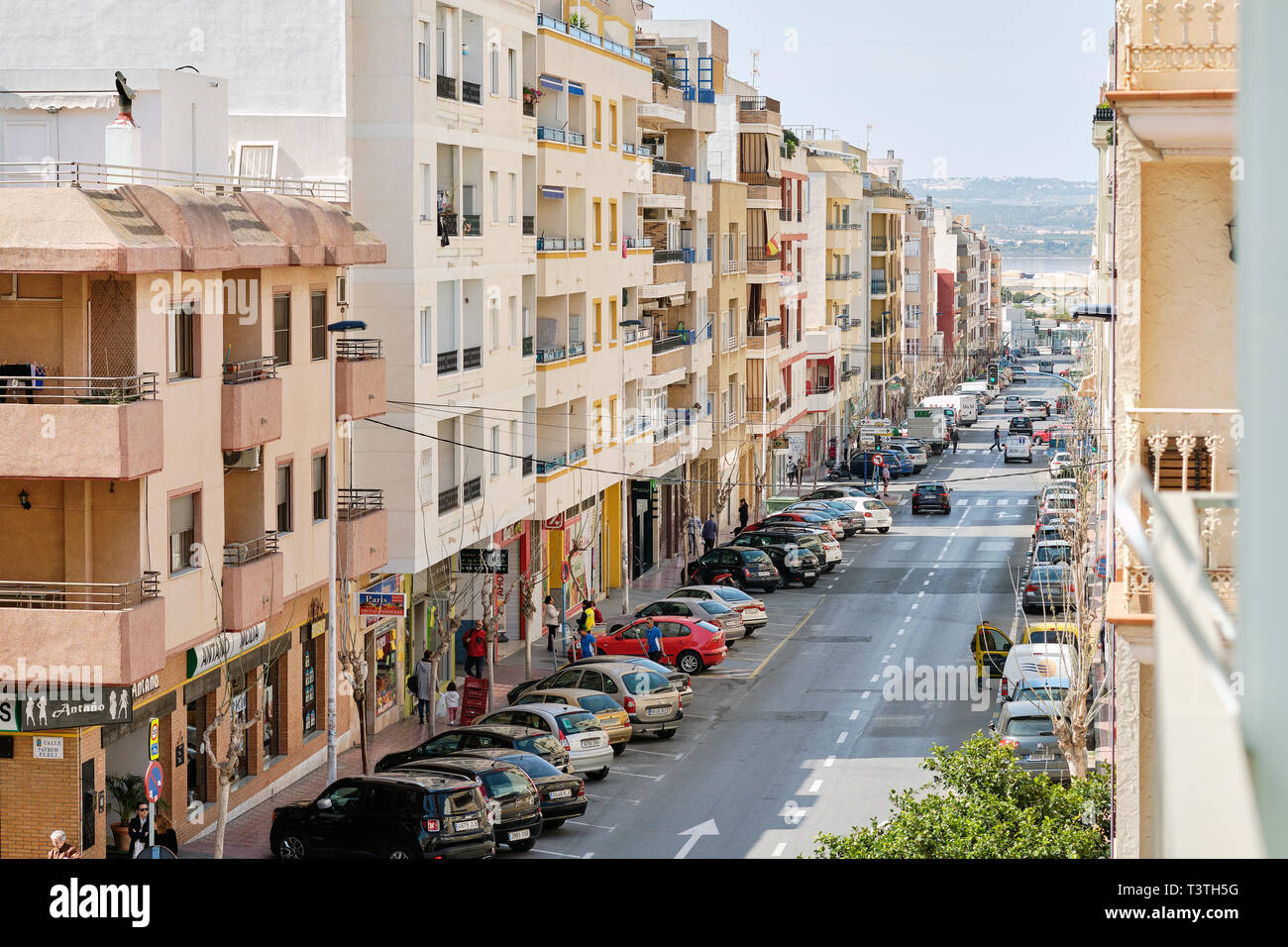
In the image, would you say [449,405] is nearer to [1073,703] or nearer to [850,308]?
[1073,703]

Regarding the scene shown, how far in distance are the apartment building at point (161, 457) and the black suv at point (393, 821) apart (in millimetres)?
1706

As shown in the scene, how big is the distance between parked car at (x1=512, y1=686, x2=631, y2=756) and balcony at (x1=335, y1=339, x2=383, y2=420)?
5.82 m

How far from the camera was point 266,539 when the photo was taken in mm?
27719

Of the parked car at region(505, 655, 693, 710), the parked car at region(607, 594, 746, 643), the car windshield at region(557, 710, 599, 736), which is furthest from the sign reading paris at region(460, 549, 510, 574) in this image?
the car windshield at region(557, 710, 599, 736)

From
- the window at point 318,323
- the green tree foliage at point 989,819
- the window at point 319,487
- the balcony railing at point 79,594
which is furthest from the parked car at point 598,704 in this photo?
the green tree foliage at point 989,819

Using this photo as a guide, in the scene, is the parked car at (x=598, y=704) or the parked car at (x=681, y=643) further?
the parked car at (x=681, y=643)

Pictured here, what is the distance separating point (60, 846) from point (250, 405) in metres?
7.62

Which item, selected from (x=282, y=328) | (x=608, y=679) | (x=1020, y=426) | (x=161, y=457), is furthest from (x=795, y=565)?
(x=1020, y=426)

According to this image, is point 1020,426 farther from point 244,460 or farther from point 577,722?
point 244,460

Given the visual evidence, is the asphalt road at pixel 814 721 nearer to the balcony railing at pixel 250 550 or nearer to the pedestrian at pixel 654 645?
the pedestrian at pixel 654 645

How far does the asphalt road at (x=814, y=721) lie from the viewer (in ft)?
90.0

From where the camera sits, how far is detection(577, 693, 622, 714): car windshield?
3250 cm

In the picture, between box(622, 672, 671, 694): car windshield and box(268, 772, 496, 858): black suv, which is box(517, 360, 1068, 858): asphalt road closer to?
box(622, 672, 671, 694): car windshield
